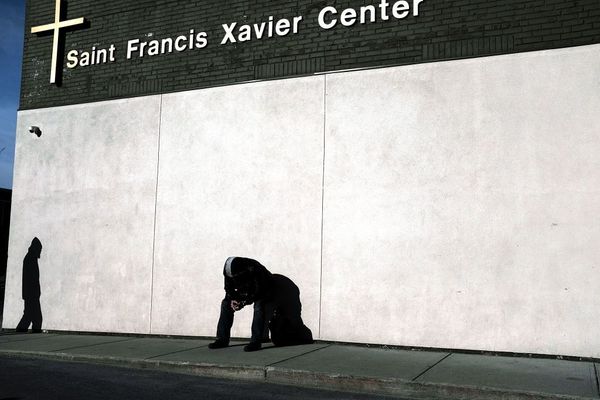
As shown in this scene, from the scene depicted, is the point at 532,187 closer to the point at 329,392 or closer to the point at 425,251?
the point at 425,251

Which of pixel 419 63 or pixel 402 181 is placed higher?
pixel 419 63

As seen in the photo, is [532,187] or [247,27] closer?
[532,187]

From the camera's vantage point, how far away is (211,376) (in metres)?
6.54

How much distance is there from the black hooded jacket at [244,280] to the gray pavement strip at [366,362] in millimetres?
1114

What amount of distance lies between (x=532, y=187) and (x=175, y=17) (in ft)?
21.1

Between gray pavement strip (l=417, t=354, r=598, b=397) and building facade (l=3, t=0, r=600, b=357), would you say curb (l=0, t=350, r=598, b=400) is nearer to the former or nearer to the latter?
gray pavement strip (l=417, t=354, r=598, b=397)

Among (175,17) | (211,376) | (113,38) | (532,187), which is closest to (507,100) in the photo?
(532,187)

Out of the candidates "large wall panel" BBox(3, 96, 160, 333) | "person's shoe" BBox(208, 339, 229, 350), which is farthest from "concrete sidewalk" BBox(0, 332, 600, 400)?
"large wall panel" BBox(3, 96, 160, 333)

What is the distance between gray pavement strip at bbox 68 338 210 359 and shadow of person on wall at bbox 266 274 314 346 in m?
1.09

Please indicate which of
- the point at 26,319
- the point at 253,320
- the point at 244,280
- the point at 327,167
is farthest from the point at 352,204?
the point at 26,319

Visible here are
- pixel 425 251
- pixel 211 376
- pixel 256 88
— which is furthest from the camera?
pixel 256 88

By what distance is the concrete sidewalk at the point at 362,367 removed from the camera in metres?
5.44

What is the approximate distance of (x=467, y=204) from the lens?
25.1ft

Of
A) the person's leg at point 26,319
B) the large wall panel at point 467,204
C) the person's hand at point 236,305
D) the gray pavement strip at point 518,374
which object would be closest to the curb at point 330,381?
the gray pavement strip at point 518,374
